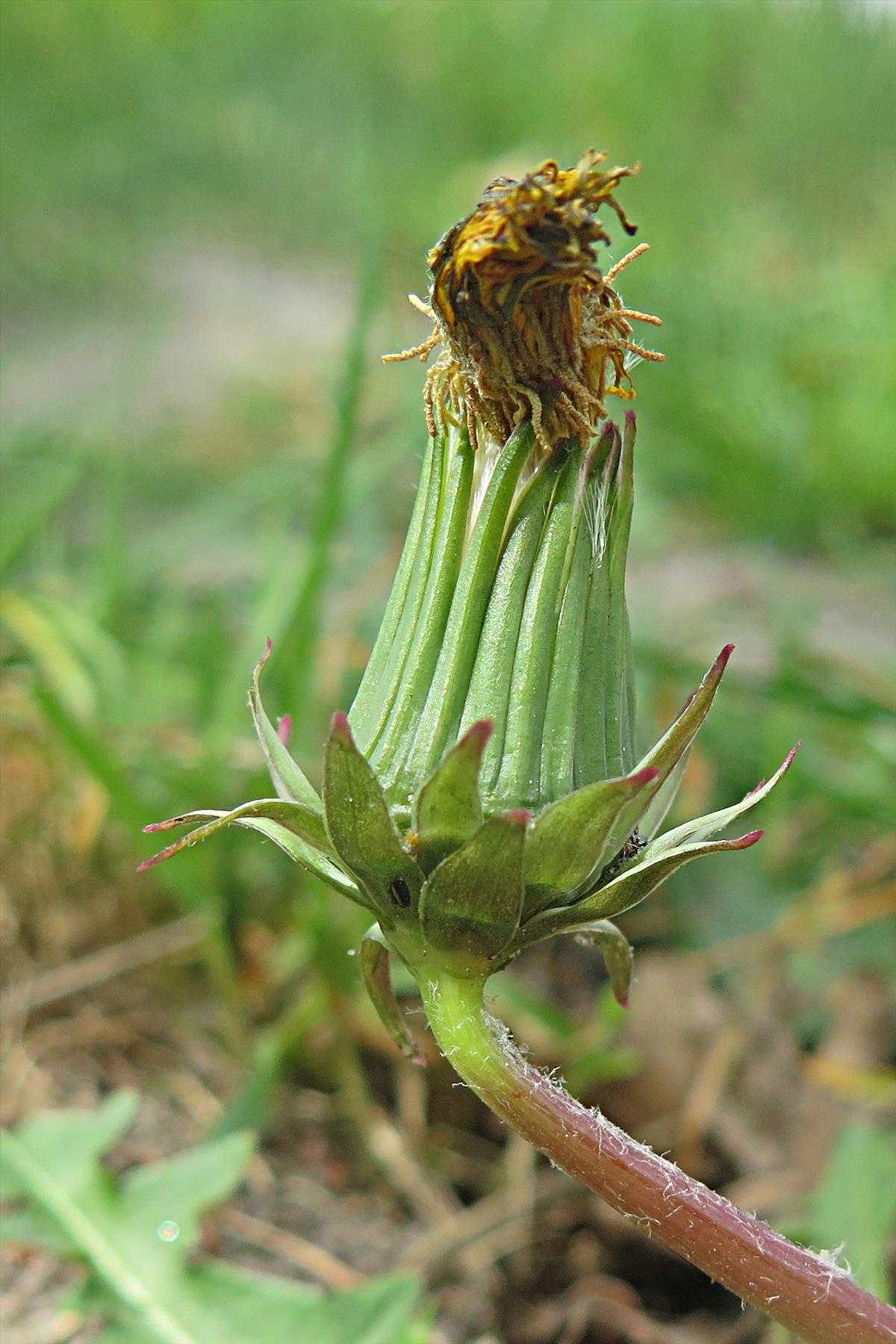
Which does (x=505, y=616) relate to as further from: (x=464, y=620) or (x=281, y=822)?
(x=281, y=822)

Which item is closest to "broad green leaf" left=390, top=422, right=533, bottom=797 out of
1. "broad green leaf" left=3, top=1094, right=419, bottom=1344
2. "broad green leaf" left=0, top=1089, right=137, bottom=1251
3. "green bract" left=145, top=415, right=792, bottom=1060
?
"green bract" left=145, top=415, right=792, bottom=1060

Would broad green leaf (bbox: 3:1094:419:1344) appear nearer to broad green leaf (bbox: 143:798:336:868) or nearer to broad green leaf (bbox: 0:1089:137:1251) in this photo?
broad green leaf (bbox: 0:1089:137:1251)

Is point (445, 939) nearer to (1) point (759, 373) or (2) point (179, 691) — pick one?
(2) point (179, 691)

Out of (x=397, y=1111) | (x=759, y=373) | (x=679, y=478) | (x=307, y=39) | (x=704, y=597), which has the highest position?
(x=307, y=39)

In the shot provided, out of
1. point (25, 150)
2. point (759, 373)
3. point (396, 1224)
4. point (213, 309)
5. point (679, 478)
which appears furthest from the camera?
point (213, 309)

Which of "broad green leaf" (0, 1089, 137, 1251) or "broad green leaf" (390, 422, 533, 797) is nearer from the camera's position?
"broad green leaf" (390, 422, 533, 797)

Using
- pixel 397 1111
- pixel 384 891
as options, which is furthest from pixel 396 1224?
pixel 384 891
